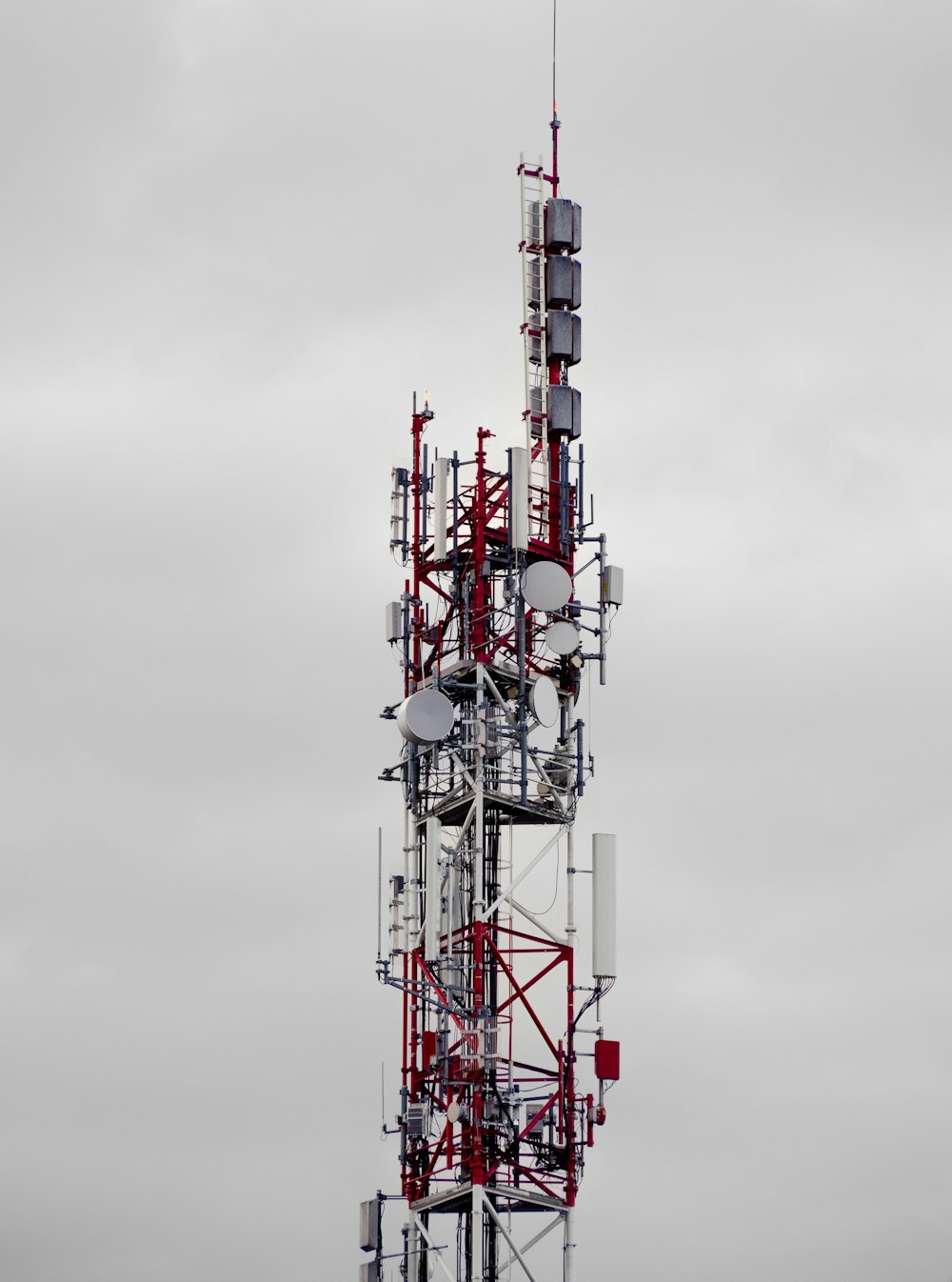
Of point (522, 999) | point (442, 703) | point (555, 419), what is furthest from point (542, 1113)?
point (555, 419)

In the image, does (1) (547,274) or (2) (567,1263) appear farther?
(1) (547,274)

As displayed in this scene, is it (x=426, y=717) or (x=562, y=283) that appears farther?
(x=562, y=283)

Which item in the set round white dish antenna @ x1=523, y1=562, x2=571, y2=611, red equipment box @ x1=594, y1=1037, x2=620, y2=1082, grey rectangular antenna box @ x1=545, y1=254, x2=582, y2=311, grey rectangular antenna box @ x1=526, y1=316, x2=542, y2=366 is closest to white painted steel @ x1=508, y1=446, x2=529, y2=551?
round white dish antenna @ x1=523, y1=562, x2=571, y2=611

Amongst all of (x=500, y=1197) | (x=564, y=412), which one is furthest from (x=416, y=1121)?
(x=564, y=412)

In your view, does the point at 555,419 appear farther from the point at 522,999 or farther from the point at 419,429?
the point at 522,999

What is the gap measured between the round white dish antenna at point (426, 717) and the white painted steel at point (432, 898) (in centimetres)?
275

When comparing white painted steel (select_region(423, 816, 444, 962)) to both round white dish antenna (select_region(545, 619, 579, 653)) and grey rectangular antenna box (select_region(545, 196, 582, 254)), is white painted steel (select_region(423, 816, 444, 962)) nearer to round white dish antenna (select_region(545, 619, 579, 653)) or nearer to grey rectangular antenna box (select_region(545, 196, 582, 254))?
round white dish antenna (select_region(545, 619, 579, 653))

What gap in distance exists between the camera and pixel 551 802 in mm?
111688

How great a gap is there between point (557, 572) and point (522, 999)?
12786 millimetres

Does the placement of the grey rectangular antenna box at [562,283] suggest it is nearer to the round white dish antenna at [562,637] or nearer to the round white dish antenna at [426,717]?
the round white dish antenna at [562,637]

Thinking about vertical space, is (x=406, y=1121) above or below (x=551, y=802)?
below

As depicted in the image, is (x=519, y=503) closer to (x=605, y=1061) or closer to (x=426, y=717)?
(x=426, y=717)

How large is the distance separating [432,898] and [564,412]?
16071mm

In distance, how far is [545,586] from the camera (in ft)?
366
